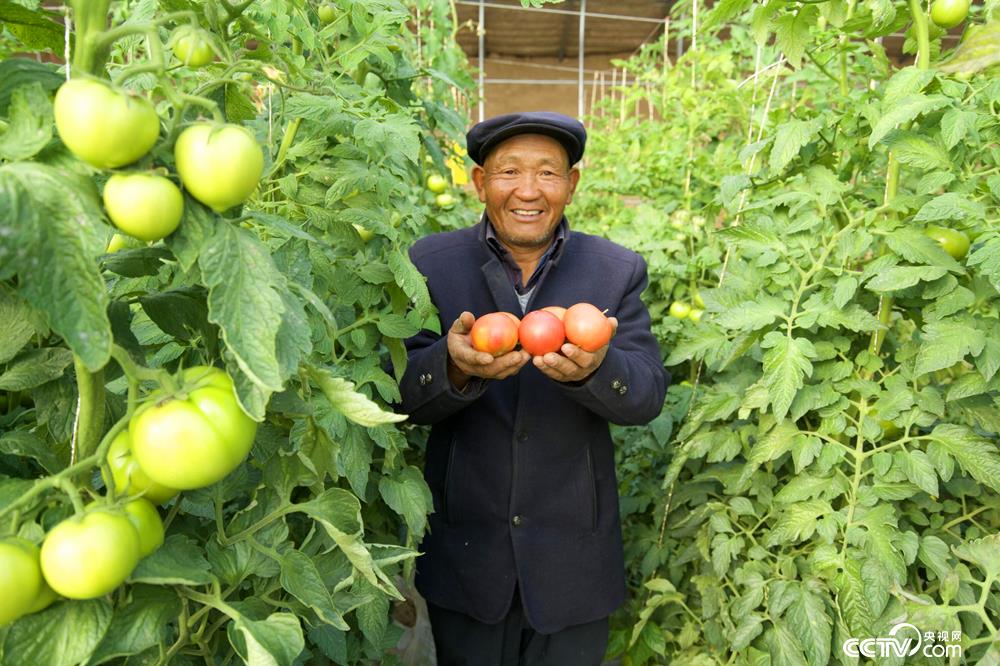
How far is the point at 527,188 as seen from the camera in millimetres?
1910

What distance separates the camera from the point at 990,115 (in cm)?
151

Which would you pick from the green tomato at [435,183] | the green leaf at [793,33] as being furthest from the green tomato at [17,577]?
the green tomato at [435,183]

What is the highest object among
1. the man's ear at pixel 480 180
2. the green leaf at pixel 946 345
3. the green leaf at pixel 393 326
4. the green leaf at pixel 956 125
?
the green leaf at pixel 956 125

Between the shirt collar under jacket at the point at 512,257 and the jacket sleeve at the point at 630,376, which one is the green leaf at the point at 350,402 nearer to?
the jacket sleeve at the point at 630,376

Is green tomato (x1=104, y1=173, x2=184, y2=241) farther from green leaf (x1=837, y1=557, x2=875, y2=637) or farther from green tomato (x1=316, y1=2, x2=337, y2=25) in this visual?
green leaf (x1=837, y1=557, x2=875, y2=637)

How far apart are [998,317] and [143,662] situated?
1.59 metres

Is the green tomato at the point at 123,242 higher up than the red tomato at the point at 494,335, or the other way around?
the green tomato at the point at 123,242

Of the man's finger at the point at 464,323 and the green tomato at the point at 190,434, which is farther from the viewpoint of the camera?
the man's finger at the point at 464,323

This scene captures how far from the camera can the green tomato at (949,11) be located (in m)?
1.58


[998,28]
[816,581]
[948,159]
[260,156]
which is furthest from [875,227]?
[260,156]

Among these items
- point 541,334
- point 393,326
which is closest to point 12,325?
point 393,326

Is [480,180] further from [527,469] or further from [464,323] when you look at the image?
[527,469]

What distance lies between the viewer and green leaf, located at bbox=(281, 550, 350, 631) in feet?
2.99

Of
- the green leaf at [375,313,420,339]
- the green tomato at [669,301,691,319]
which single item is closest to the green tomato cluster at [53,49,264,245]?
the green leaf at [375,313,420,339]
